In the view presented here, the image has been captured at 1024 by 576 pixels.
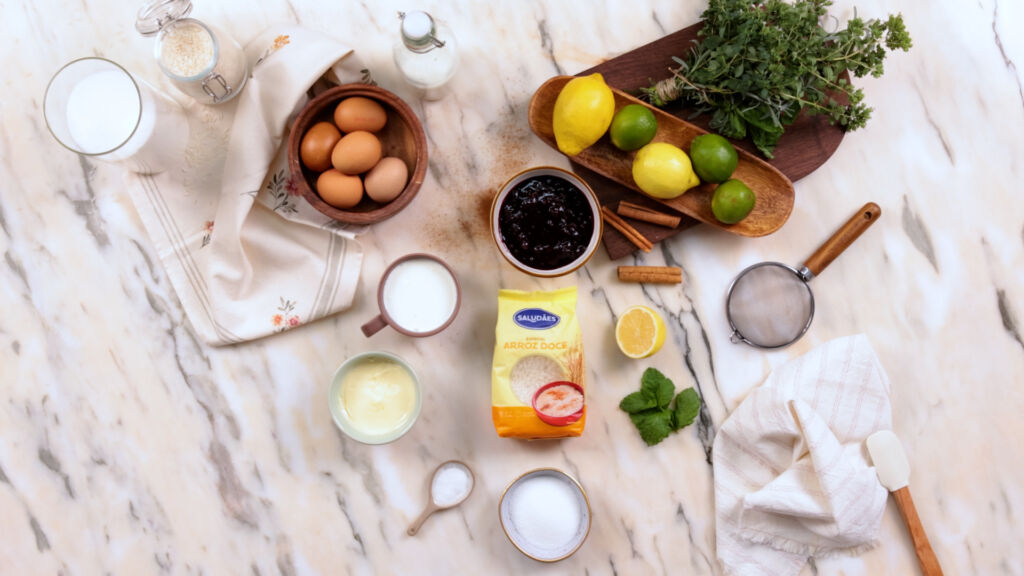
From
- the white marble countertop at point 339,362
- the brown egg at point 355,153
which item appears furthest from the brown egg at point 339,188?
the white marble countertop at point 339,362

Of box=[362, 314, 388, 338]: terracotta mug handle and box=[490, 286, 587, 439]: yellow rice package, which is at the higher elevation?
box=[362, 314, 388, 338]: terracotta mug handle

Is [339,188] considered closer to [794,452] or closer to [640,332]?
[640,332]

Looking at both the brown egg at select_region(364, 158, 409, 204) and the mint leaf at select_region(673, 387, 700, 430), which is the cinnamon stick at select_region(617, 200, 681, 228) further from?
the brown egg at select_region(364, 158, 409, 204)

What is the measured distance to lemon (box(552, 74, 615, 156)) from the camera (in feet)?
5.16

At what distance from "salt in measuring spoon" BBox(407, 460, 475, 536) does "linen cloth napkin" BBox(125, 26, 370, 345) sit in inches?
19.0

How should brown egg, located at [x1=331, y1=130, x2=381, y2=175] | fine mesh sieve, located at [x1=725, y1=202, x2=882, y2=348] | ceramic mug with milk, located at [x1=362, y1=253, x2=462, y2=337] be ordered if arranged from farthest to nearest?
fine mesh sieve, located at [x1=725, y1=202, x2=882, y2=348] → ceramic mug with milk, located at [x1=362, y1=253, x2=462, y2=337] → brown egg, located at [x1=331, y1=130, x2=381, y2=175]

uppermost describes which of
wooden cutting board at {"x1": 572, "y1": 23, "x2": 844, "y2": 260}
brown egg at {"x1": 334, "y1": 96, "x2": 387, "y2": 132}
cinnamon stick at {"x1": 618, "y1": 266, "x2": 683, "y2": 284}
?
brown egg at {"x1": 334, "y1": 96, "x2": 387, "y2": 132}

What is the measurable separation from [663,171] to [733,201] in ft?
0.58

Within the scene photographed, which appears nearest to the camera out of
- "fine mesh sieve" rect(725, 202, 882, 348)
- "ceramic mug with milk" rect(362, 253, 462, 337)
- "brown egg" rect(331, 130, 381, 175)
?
"brown egg" rect(331, 130, 381, 175)

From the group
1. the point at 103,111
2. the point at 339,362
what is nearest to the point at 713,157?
the point at 339,362

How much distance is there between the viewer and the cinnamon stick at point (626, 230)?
169 centimetres

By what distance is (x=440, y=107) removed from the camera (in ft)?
5.75

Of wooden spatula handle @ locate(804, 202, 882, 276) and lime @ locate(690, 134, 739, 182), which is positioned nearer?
lime @ locate(690, 134, 739, 182)

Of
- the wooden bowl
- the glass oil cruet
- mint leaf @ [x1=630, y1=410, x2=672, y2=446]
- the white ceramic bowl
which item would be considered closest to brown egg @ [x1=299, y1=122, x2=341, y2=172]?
the wooden bowl
